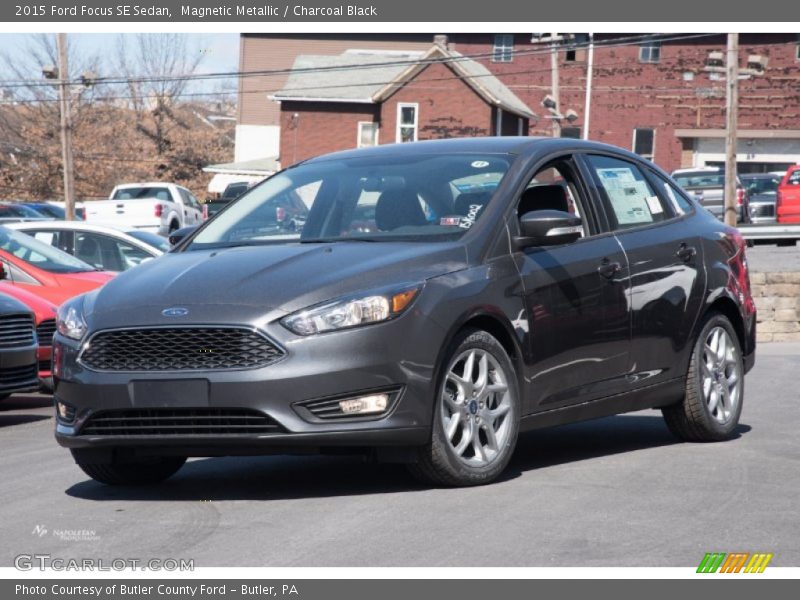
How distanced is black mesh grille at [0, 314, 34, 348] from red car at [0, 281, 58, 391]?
2.28 ft

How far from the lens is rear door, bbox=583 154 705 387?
8078mm

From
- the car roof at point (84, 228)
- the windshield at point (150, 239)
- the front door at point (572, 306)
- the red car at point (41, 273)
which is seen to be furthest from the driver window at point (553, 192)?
the windshield at point (150, 239)

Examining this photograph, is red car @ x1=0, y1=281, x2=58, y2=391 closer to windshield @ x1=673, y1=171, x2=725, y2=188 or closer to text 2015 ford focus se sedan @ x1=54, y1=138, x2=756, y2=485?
text 2015 ford focus se sedan @ x1=54, y1=138, x2=756, y2=485

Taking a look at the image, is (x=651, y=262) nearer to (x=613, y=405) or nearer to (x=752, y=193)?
(x=613, y=405)

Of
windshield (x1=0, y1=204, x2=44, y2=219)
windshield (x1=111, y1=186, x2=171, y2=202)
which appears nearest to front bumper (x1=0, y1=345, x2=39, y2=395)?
Answer: windshield (x1=0, y1=204, x2=44, y2=219)

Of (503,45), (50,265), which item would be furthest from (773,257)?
(503,45)

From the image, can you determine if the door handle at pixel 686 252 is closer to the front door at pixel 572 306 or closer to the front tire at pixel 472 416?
the front door at pixel 572 306

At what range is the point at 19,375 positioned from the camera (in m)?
11.1

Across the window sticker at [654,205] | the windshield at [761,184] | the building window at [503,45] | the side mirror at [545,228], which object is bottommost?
the side mirror at [545,228]

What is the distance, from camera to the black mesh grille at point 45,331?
12.4 meters

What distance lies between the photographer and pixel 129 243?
58.4 feet

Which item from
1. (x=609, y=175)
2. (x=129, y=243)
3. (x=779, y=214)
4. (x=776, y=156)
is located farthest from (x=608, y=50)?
(x=609, y=175)

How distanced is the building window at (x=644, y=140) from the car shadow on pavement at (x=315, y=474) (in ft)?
200

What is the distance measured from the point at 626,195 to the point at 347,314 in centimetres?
263
